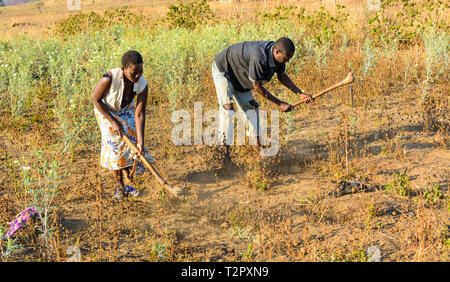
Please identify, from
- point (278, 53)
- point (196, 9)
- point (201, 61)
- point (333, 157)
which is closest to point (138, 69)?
point (278, 53)

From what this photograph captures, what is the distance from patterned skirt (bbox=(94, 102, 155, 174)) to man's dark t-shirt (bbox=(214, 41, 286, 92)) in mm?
1094

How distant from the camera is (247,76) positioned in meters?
3.93

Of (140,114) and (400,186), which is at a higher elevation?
(140,114)

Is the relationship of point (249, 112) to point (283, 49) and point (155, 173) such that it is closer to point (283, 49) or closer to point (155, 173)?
point (283, 49)

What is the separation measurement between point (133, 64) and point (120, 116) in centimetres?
63

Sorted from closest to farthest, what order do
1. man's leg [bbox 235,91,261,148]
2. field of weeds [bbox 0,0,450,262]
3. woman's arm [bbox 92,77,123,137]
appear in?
field of weeds [bbox 0,0,450,262] < woman's arm [bbox 92,77,123,137] < man's leg [bbox 235,91,261,148]

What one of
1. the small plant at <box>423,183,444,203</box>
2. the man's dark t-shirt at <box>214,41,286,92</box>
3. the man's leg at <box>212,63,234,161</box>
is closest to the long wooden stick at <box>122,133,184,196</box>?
the man's leg at <box>212,63,234,161</box>

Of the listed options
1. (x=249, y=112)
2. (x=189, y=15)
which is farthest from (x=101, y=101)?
(x=189, y=15)

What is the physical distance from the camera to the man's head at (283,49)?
135 inches

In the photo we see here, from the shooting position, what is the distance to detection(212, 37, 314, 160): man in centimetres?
358

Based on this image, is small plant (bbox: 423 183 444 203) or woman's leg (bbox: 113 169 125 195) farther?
woman's leg (bbox: 113 169 125 195)

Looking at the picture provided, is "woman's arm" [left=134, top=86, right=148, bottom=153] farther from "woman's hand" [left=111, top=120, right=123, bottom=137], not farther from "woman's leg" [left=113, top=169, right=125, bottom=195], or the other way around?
"woman's leg" [left=113, top=169, right=125, bottom=195]

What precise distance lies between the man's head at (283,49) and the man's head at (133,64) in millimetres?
1236

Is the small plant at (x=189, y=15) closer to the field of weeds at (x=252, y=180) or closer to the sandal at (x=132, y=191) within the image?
the field of weeds at (x=252, y=180)
